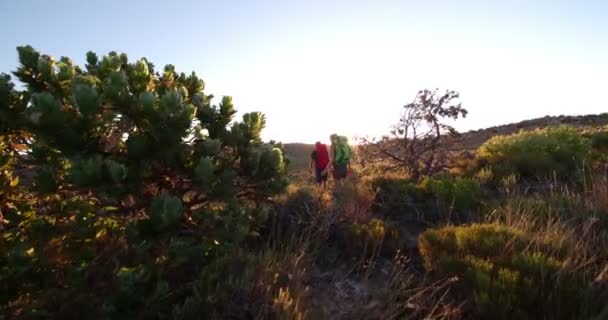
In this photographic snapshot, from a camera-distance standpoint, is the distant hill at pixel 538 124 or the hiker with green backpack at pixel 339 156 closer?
the hiker with green backpack at pixel 339 156

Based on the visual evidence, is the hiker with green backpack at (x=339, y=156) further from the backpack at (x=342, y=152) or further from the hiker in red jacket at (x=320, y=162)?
the hiker in red jacket at (x=320, y=162)

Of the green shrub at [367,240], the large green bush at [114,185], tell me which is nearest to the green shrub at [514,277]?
the green shrub at [367,240]

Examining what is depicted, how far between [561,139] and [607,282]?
8.75m

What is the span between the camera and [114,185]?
129 inches

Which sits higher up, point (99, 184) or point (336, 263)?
point (99, 184)

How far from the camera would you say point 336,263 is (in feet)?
16.1

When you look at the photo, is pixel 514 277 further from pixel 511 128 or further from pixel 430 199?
pixel 511 128

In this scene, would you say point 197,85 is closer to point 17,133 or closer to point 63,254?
point 17,133

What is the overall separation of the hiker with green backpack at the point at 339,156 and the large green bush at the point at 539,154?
376 cm

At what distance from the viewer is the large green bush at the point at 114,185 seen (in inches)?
128

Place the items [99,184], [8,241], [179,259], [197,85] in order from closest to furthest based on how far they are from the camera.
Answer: [99,184]
[179,259]
[8,241]
[197,85]

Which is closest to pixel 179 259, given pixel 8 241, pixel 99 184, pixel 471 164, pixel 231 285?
pixel 231 285

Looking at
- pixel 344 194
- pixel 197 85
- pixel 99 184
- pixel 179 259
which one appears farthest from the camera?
pixel 344 194

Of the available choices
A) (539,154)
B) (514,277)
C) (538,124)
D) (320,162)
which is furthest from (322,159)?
(538,124)
